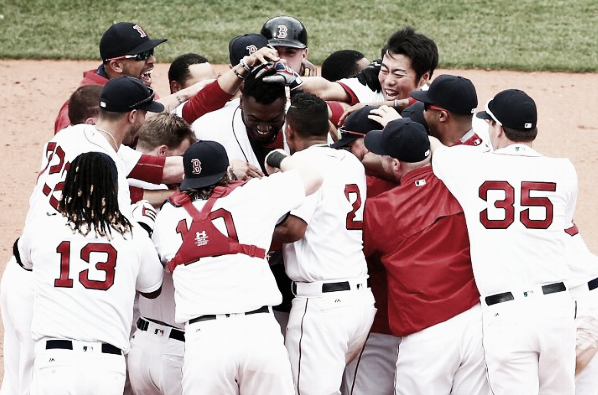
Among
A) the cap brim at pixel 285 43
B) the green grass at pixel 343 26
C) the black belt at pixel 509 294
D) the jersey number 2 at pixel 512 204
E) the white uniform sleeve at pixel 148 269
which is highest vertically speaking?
the cap brim at pixel 285 43

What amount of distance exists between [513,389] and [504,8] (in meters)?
10.4

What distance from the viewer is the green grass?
13.2 meters

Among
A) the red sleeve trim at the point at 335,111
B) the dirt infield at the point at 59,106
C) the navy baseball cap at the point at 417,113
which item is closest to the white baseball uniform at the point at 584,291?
the navy baseball cap at the point at 417,113

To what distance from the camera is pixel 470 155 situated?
17.4ft

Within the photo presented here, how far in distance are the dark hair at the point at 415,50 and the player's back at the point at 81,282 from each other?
2.41m

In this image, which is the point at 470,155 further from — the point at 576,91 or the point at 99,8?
the point at 99,8

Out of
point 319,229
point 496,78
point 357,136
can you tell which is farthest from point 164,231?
point 496,78

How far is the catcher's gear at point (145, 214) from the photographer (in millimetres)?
5496

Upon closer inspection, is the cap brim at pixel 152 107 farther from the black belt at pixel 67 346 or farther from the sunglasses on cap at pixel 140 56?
the black belt at pixel 67 346

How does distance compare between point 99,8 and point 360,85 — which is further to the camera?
point 99,8

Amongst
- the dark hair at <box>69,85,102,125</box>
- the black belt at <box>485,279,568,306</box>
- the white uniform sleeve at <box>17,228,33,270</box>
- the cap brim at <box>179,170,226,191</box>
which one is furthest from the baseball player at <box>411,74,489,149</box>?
A: the white uniform sleeve at <box>17,228,33,270</box>

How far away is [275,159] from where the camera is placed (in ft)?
18.1

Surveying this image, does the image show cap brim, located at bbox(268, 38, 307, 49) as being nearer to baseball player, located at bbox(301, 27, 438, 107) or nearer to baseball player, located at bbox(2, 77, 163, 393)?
baseball player, located at bbox(301, 27, 438, 107)

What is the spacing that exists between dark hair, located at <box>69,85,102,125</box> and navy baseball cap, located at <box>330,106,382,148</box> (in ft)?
4.62
